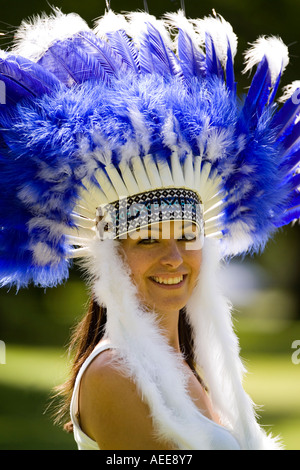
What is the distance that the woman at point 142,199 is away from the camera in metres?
2.21

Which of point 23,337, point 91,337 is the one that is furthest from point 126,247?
point 23,337

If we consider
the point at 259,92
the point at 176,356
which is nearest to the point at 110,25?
the point at 259,92

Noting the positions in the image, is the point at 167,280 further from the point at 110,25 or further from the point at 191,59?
the point at 110,25

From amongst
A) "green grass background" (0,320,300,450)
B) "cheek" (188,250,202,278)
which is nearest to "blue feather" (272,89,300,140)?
"cheek" (188,250,202,278)

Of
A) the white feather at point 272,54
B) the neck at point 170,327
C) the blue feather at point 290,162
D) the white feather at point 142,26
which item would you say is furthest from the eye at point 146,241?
the white feather at point 272,54

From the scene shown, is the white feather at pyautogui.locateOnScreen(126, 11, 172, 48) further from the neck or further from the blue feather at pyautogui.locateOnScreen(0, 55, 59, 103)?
the neck

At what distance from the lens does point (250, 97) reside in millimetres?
2623

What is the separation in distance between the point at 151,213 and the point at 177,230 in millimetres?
124

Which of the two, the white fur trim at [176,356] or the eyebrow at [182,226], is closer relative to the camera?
the white fur trim at [176,356]

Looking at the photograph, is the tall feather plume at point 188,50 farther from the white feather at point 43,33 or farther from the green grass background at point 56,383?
the green grass background at point 56,383

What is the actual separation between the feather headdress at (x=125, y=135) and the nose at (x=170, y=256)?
0.22 m

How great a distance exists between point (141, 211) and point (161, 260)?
19 centimetres
